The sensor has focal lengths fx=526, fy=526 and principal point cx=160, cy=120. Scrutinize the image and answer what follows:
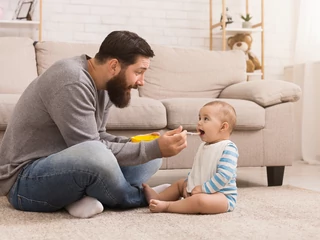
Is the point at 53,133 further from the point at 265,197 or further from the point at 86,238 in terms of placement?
the point at 265,197

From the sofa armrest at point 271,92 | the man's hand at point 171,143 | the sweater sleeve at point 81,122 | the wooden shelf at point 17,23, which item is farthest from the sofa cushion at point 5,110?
the wooden shelf at point 17,23

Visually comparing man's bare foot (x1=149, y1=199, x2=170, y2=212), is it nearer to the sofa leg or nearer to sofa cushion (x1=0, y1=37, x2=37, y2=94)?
the sofa leg

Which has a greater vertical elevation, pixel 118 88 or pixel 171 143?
pixel 118 88

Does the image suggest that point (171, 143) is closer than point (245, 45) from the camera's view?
Yes

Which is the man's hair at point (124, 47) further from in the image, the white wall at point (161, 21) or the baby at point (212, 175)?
the white wall at point (161, 21)

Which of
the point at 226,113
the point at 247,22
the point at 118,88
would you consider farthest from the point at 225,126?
the point at 247,22

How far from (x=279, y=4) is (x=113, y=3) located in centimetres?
149

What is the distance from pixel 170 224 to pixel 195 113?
3.45 feet

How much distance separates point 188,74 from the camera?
3381 millimetres

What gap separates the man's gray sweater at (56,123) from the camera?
175cm

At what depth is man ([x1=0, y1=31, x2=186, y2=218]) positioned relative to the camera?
176 cm

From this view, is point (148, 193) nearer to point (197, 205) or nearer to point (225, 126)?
point (197, 205)

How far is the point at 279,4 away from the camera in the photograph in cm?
464

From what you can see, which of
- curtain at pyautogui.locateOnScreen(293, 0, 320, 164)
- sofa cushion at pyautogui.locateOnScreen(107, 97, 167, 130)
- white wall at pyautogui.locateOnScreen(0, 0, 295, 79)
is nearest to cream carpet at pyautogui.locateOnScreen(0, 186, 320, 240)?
sofa cushion at pyautogui.locateOnScreen(107, 97, 167, 130)
